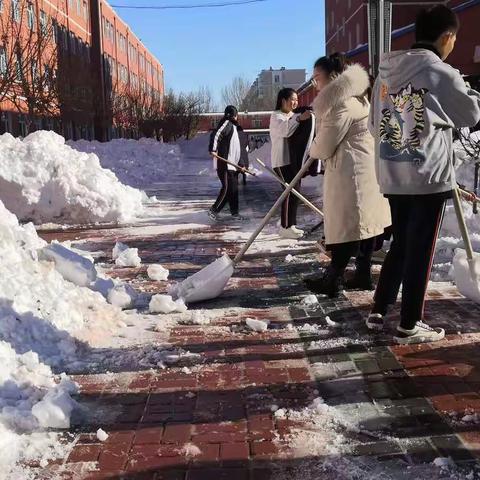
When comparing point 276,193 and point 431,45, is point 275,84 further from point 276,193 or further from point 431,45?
point 431,45

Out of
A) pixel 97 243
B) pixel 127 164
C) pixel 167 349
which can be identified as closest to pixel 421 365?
pixel 167 349

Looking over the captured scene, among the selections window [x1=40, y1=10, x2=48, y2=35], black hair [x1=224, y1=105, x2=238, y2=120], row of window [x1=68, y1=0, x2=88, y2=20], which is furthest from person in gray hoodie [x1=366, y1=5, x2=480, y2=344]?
row of window [x1=68, y1=0, x2=88, y2=20]

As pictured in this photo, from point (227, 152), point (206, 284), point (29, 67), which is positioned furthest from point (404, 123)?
point (29, 67)

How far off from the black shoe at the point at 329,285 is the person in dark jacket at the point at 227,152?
4728 millimetres

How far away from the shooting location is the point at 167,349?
381cm

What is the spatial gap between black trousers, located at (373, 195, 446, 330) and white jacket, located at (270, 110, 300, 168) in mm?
4033

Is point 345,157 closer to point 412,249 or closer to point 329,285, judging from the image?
point 329,285

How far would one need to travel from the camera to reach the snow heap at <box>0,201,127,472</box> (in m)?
2.74

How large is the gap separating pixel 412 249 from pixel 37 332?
2263 mm

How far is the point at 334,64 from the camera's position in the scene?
182 inches

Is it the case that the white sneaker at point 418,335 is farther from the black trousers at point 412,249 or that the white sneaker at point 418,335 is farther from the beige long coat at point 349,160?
the beige long coat at point 349,160

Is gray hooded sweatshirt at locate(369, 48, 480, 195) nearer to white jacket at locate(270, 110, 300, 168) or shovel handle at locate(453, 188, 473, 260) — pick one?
shovel handle at locate(453, 188, 473, 260)

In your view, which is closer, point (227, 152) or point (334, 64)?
point (334, 64)

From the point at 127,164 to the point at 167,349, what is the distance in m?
19.0
